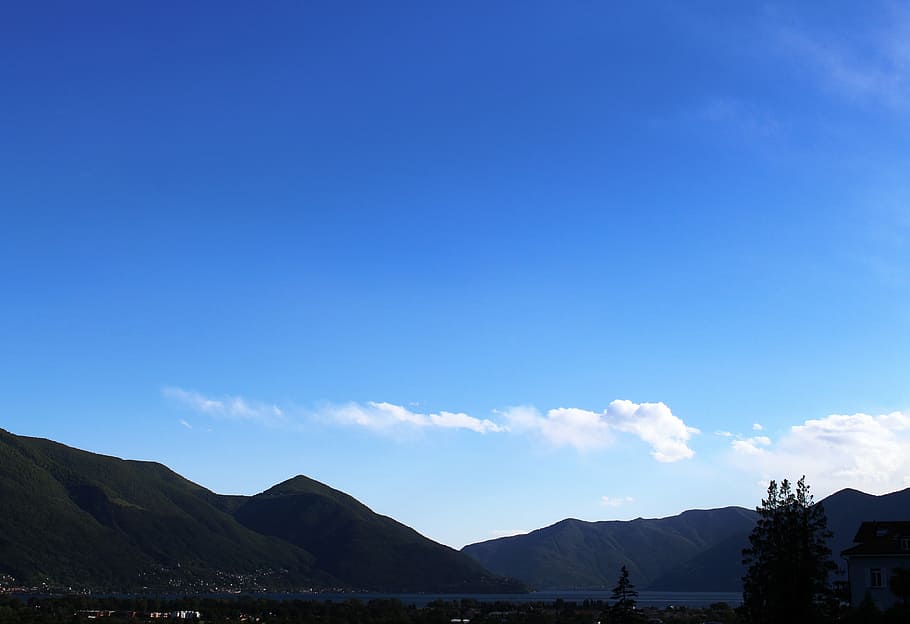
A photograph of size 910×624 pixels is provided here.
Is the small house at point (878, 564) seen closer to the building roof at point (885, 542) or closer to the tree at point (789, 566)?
the building roof at point (885, 542)

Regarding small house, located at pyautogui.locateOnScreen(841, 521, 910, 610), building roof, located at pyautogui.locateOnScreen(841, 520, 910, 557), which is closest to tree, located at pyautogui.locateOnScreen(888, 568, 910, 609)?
small house, located at pyautogui.locateOnScreen(841, 521, 910, 610)

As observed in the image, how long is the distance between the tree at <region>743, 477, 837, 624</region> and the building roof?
16.5m

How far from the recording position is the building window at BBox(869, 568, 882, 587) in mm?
72062

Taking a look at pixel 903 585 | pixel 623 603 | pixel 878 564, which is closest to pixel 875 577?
pixel 878 564

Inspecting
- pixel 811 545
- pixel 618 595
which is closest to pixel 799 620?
pixel 811 545

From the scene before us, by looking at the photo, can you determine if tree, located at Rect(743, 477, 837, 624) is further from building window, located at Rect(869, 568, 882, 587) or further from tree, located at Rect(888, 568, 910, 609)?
building window, located at Rect(869, 568, 882, 587)

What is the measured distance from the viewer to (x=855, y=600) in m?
72.1

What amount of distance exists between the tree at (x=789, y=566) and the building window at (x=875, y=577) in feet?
55.2

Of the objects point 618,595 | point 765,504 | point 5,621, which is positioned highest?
point 765,504

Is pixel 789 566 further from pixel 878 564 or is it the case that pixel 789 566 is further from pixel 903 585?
pixel 878 564

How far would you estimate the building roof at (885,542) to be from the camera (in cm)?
7194

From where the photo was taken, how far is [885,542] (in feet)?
241

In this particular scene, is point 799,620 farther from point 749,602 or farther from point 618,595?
point 618,595

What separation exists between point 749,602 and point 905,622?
1053cm
